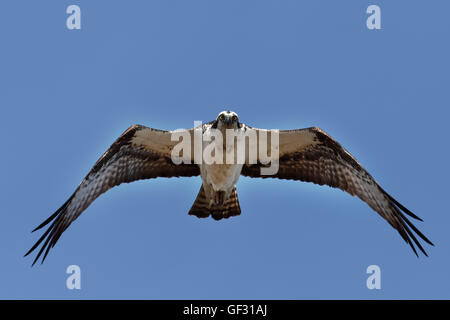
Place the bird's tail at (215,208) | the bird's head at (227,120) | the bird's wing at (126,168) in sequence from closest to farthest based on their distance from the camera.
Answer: the bird's head at (227,120) → the bird's wing at (126,168) → the bird's tail at (215,208)

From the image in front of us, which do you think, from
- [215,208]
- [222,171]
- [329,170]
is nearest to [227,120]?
[222,171]

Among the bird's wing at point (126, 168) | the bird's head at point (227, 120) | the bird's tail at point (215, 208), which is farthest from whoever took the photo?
the bird's tail at point (215, 208)

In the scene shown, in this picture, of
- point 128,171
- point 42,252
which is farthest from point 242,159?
point 42,252

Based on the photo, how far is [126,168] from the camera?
12.3 metres

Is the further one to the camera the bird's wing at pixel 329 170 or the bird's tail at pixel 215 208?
the bird's tail at pixel 215 208

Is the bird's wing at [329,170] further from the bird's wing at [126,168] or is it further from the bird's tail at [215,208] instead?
the bird's wing at [126,168]

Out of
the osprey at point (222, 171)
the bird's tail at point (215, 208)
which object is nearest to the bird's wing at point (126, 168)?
the osprey at point (222, 171)

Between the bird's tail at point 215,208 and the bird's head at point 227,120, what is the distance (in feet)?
5.90

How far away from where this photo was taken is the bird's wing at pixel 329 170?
11680mm

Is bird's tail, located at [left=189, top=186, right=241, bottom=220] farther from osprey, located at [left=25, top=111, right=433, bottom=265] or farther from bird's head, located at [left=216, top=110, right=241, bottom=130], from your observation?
bird's head, located at [left=216, top=110, right=241, bottom=130]

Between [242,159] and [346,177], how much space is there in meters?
2.04

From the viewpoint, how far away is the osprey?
11586mm

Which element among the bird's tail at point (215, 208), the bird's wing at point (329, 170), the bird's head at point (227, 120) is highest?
the bird's head at point (227, 120)

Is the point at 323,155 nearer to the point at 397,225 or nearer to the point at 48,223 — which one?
the point at 397,225
